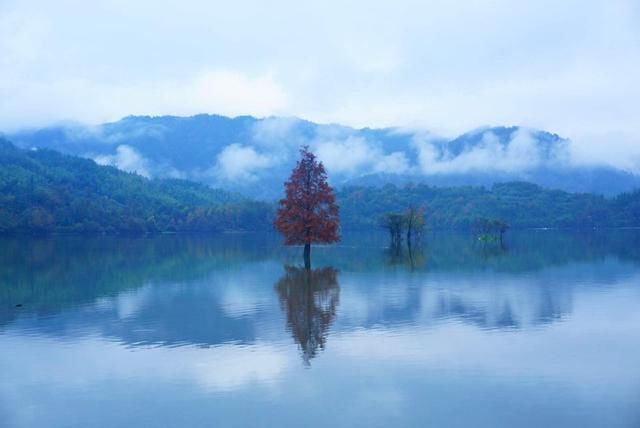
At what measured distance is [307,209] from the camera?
157 ft

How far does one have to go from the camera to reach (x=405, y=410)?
1228 centimetres

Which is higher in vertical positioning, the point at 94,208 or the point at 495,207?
the point at 94,208

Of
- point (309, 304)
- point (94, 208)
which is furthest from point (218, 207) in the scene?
point (309, 304)

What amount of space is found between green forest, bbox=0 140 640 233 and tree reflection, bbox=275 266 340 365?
356 feet

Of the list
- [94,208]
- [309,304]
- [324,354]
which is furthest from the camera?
[94,208]

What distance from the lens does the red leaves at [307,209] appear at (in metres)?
47.2

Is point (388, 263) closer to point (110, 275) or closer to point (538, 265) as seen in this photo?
point (538, 265)

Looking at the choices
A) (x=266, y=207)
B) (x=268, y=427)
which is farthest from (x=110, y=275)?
(x=266, y=207)

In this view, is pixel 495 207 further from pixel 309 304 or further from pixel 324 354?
pixel 324 354

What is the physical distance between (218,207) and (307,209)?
122m

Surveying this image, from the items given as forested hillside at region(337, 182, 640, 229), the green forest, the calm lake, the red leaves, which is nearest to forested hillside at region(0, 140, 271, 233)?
the green forest

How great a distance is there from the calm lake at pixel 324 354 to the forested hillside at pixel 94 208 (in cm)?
11420

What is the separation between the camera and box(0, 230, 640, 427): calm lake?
1230 centimetres

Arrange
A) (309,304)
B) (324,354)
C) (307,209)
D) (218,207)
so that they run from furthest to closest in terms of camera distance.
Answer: (218,207), (307,209), (309,304), (324,354)
